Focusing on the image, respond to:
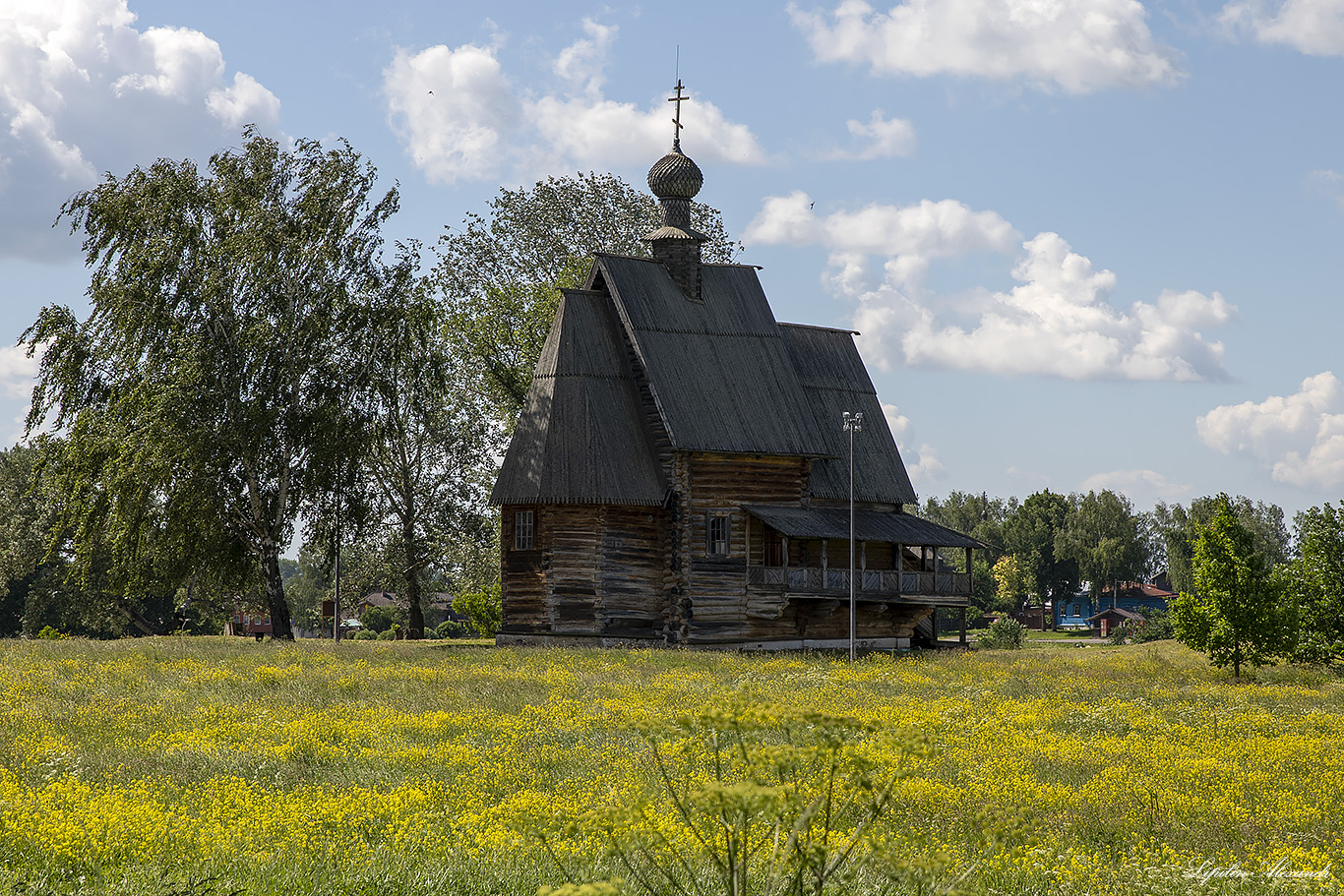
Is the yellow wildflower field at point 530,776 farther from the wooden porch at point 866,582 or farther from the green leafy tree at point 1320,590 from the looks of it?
the green leafy tree at point 1320,590

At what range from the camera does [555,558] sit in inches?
1443

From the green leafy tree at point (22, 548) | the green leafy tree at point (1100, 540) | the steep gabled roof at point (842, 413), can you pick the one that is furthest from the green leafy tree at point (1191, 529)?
the green leafy tree at point (22, 548)

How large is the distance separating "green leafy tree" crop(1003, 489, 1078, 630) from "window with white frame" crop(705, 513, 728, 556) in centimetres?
7849

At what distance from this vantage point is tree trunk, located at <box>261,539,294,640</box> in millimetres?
39281

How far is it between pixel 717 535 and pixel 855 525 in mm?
5373

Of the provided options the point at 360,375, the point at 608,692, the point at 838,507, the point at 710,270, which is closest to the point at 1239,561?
the point at 838,507

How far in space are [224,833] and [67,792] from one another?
2130 mm

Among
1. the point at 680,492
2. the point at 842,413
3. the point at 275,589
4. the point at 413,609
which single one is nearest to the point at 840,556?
the point at 842,413

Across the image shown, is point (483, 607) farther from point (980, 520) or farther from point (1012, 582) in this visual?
point (980, 520)

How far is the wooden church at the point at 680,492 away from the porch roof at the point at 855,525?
10 centimetres

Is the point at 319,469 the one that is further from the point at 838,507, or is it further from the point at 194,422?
the point at 838,507

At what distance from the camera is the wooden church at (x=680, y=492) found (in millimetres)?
36688

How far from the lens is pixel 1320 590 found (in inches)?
1593

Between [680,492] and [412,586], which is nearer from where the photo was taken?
[680,492]
